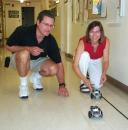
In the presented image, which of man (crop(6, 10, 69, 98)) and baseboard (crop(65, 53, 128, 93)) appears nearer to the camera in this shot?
man (crop(6, 10, 69, 98))

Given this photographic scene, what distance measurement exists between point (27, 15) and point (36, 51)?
17317 mm

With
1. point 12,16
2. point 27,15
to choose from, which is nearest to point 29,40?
point 12,16

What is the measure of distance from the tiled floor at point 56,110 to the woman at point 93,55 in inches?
8.4

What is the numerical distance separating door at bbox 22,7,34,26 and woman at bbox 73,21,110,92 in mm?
16588

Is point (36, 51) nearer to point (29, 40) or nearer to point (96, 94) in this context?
point (29, 40)

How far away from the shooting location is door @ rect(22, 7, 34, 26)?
768 inches

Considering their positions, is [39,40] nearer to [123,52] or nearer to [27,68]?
[27,68]

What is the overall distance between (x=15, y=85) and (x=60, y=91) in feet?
2.61

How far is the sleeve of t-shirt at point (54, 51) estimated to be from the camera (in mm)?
3178

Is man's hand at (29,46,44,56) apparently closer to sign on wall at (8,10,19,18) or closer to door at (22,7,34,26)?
sign on wall at (8,10,19,18)

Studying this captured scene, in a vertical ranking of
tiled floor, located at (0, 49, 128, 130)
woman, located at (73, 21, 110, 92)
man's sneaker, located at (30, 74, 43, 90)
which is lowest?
tiled floor, located at (0, 49, 128, 130)

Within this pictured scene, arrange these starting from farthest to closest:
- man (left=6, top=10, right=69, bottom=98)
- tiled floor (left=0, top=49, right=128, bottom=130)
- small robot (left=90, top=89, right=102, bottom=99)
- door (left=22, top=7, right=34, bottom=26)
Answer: door (left=22, top=7, right=34, bottom=26) < man (left=6, top=10, right=69, bottom=98) < small robot (left=90, top=89, right=102, bottom=99) < tiled floor (left=0, top=49, right=128, bottom=130)

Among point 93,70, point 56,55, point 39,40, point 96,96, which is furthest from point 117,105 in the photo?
point 39,40

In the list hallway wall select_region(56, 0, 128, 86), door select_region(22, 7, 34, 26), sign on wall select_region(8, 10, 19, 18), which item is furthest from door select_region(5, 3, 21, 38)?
hallway wall select_region(56, 0, 128, 86)
